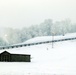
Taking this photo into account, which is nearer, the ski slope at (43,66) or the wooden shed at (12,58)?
the ski slope at (43,66)

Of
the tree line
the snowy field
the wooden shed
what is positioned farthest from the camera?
the tree line

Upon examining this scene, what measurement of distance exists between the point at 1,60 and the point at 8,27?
106055 millimetres

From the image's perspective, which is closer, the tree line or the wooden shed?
the wooden shed

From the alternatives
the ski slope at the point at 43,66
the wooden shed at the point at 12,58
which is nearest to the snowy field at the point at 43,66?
the ski slope at the point at 43,66

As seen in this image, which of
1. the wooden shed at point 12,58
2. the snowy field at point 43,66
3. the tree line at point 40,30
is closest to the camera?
the snowy field at point 43,66

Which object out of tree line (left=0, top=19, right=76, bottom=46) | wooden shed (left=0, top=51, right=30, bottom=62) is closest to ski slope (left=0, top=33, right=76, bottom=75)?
wooden shed (left=0, top=51, right=30, bottom=62)

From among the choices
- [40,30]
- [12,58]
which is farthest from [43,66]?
[40,30]

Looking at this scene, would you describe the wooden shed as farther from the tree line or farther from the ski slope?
the tree line

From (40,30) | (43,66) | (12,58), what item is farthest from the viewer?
(40,30)

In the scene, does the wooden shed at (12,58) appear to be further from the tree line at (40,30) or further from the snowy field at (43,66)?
the tree line at (40,30)

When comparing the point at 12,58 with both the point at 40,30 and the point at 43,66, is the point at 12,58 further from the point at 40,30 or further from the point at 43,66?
the point at 40,30

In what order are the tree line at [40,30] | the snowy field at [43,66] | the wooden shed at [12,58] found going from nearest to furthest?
1. the snowy field at [43,66]
2. the wooden shed at [12,58]
3. the tree line at [40,30]

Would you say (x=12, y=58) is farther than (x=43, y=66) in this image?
Yes

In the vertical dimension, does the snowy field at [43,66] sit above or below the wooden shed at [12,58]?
below
